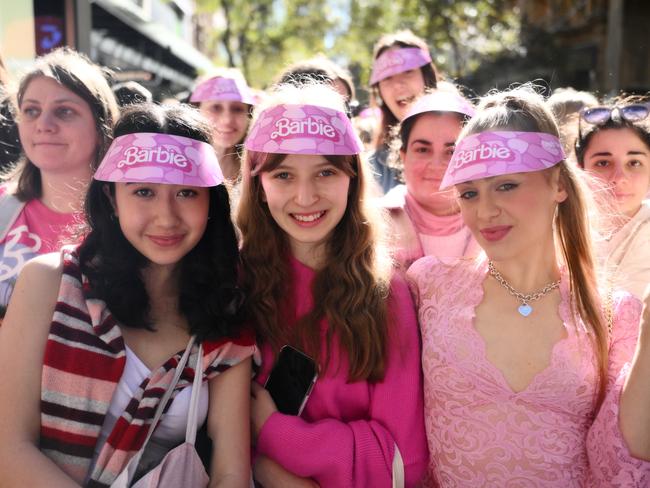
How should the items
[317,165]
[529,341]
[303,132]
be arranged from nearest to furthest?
[529,341] → [303,132] → [317,165]

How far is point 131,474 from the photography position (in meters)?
2.09

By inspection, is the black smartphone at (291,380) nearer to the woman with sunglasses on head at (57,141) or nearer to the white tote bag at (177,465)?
the white tote bag at (177,465)

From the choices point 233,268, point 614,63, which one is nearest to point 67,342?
point 233,268

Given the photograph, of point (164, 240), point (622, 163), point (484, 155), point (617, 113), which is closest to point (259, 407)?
point (164, 240)

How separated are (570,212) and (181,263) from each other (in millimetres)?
1591

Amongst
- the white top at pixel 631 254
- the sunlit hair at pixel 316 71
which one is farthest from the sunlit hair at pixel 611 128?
the sunlit hair at pixel 316 71

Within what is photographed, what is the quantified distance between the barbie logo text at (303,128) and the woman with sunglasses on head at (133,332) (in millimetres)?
291

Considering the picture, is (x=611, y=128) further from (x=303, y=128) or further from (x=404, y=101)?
(x=303, y=128)

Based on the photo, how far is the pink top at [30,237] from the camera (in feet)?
9.21

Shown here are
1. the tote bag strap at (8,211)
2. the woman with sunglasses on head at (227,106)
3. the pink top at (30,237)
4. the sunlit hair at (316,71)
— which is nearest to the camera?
the pink top at (30,237)

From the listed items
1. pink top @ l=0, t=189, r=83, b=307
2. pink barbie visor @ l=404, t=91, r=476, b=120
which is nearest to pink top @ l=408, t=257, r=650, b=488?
pink barbie visor @ l=404, t=91, r=476, b=120

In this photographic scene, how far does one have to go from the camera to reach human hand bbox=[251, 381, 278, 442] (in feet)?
8.11

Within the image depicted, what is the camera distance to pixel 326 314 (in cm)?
256

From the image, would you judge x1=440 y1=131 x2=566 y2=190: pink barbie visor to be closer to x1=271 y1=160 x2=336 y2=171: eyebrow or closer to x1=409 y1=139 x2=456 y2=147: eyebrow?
x1=271 y1=160 x2=336 y2=171: eyebrow
